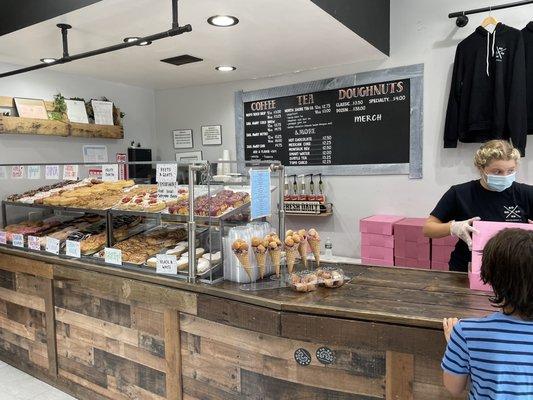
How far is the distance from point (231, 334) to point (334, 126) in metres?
2.72

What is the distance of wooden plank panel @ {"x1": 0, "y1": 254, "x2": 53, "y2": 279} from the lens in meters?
2.74

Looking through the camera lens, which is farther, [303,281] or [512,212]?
[512,212]

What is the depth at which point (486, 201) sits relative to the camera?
88.9 inches

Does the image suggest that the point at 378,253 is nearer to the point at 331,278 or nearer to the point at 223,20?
the point at 331,278

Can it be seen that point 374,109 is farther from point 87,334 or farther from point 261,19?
point 87,334

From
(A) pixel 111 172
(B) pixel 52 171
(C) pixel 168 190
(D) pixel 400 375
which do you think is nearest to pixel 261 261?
(C) pixel 168 190

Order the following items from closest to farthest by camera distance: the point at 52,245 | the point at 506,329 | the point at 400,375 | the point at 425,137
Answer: the point at 506,329 → the point at 400,375 → the point at 52,245 → the point at 425,137

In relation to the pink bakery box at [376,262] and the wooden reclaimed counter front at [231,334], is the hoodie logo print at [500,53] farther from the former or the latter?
the wooden reclaimed counter front at [231,334]

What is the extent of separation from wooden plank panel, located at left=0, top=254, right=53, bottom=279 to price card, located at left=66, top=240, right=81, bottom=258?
0.15m

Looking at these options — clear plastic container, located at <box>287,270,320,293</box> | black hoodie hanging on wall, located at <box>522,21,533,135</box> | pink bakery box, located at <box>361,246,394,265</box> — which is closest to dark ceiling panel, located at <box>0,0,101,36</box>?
clear plastic container, located at <box>287,270,320,293</box>

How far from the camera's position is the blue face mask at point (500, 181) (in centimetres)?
210

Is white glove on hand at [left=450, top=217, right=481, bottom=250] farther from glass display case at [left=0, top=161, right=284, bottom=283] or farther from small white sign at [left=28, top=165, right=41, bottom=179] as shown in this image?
small white sign at [left=28, top=165, right=41, bottom=179]

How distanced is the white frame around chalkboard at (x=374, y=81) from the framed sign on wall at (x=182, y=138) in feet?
3.35

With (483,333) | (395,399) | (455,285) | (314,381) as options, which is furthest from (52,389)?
(483,333)
